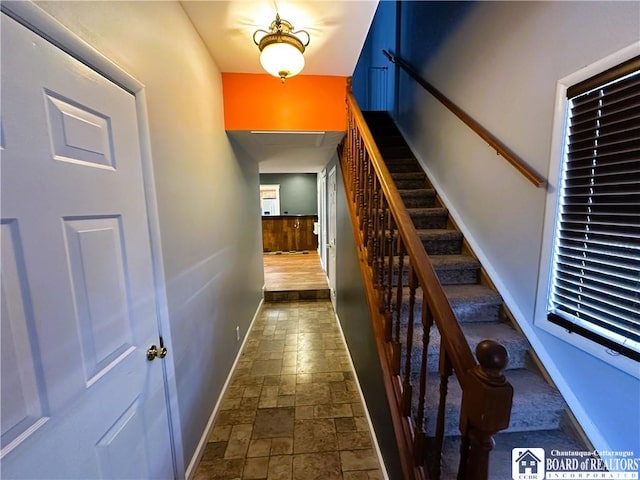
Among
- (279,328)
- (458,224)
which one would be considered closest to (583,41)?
(458,224)

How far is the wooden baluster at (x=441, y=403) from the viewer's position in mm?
820

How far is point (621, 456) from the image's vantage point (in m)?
1.14

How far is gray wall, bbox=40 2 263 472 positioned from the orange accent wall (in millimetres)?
131

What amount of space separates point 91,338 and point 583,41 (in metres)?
2.28

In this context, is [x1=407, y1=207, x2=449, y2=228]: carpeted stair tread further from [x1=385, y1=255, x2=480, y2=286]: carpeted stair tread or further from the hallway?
the hallway

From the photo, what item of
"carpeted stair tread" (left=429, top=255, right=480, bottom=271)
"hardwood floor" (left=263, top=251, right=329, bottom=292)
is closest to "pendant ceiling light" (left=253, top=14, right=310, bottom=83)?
"carpeted stair tread" (left=429, top=255, right=480, bottom=271)

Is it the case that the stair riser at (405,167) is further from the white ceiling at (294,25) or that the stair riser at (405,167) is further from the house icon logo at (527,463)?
the house icon logo at (527,463)

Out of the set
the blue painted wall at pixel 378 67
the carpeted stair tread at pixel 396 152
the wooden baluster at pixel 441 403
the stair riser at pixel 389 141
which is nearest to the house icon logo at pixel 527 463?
the wooden baluster at pixel 441 403

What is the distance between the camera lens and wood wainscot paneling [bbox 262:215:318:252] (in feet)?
24.3

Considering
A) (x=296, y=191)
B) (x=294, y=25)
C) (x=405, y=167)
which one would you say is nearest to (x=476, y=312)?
(x=405, y=167)

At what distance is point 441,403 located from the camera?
886mm

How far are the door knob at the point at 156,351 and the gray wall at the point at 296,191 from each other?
674 centimetres

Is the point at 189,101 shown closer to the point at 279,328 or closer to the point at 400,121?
the point at 279,328

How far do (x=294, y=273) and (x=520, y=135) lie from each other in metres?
4.16
